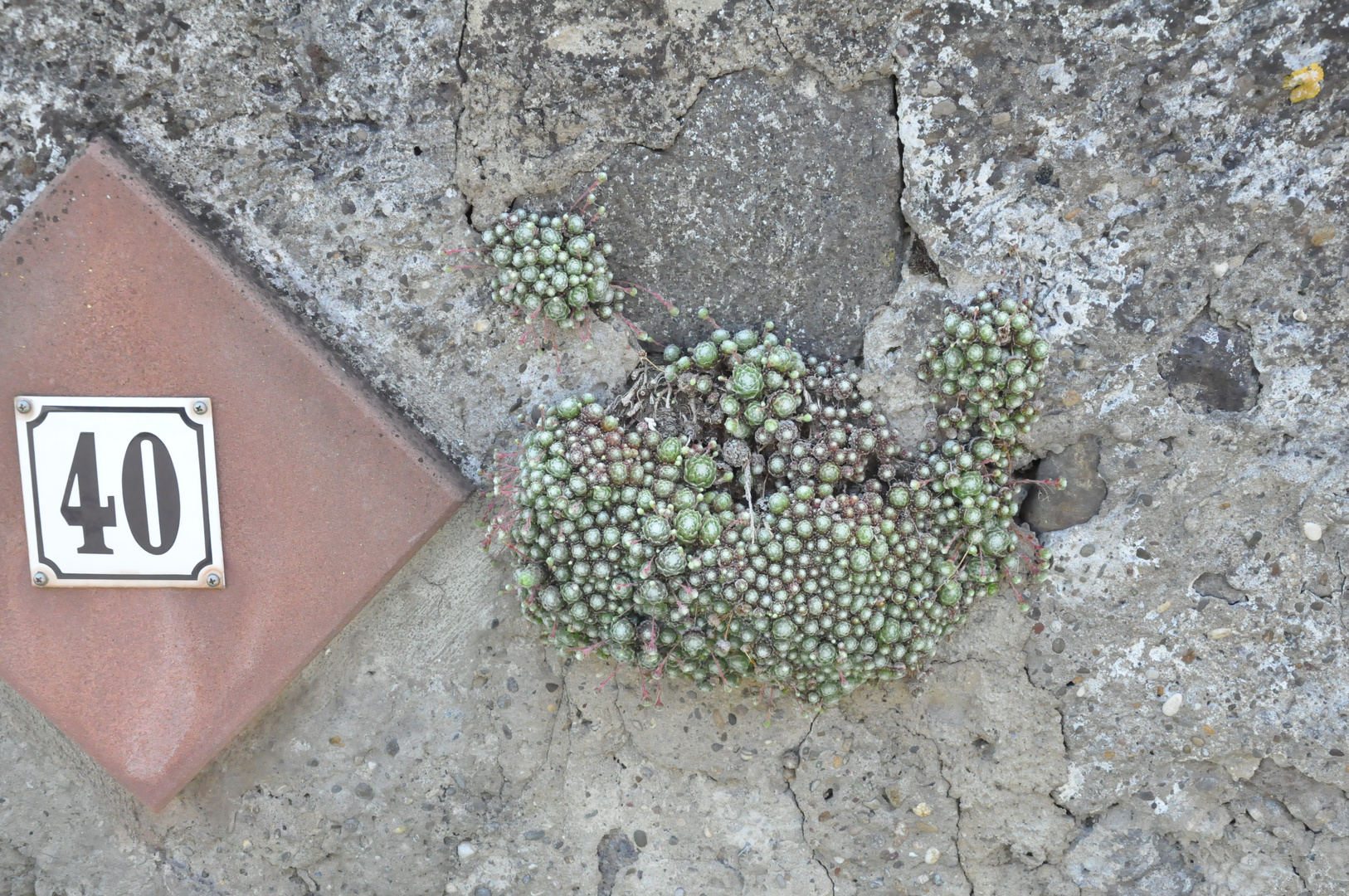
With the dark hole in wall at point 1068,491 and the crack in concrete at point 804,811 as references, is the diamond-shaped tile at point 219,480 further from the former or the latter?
the dark hole in wall at point 1068,491

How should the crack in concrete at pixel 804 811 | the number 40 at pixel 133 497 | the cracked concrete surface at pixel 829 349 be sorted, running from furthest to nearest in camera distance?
the crack in concrete at pixel 804 811 → the number 40 at pixel 133 497 → the cracked concrete surface at pixel 829 349

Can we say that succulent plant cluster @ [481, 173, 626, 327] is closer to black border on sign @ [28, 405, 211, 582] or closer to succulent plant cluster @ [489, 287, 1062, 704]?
succulent plant cluster @ [489, 287, 1062, 704]

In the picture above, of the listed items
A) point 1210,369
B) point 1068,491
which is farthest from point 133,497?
point 1210,369

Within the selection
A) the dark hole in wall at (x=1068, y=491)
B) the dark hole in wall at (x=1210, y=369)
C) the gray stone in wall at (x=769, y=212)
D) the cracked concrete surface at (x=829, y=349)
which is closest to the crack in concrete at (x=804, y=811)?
the cracked concrete surface at (x=829, y=349)

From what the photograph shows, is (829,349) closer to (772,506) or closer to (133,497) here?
(772,506)

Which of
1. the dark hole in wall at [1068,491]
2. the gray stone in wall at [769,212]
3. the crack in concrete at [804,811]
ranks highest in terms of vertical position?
the gray stone in wall at [769,212]

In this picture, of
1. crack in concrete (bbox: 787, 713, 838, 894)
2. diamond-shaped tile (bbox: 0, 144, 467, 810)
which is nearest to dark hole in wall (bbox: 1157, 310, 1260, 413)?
crack in concrete (bbox: 787, 713, 838, 894)
